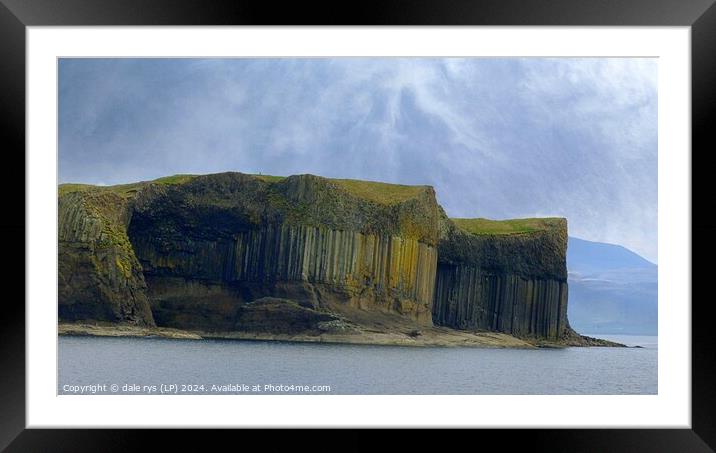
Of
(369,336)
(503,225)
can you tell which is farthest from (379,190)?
(369,336)

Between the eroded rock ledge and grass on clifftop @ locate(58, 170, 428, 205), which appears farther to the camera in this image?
grass on clifftop @ locate(58, 170, 428, 205)

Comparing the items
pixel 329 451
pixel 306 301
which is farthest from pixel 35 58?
pixel 306 301

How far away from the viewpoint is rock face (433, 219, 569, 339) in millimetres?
56438

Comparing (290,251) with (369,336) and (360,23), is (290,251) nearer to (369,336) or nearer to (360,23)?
(369,336)

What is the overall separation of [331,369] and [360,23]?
25.0m

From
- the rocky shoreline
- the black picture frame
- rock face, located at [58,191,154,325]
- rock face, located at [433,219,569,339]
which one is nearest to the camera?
the black picture frame

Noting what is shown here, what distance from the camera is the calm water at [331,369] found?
30719 millimetres

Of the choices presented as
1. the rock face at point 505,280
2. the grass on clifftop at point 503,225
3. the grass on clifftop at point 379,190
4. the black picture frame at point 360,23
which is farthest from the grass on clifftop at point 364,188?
the black picture frame at point 360,23

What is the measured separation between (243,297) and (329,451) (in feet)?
138

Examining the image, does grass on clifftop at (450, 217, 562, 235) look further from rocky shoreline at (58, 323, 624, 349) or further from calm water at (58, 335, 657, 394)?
calm water at (58, 335, 657, 394)

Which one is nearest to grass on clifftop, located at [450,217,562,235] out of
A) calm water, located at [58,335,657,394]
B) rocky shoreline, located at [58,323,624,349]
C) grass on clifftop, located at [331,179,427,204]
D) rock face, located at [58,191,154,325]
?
grass on clifftop, located at [331,179,427,204]

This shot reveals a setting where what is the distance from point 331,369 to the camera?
115ft

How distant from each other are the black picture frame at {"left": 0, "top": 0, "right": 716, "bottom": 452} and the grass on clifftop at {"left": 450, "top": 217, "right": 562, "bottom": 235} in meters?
45.8

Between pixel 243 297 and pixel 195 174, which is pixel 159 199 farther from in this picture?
pixel 243 297
